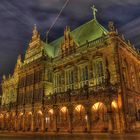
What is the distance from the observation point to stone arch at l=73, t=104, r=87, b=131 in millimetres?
25094

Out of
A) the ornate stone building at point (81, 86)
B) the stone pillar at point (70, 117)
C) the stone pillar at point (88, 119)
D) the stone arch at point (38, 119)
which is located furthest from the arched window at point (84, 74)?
the stone arch at point (38, 119)

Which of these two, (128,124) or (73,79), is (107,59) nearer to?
(73,79)

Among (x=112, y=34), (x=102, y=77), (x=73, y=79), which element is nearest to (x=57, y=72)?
(x=73, y=79)

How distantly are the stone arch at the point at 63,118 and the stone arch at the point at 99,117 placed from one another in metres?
4.92

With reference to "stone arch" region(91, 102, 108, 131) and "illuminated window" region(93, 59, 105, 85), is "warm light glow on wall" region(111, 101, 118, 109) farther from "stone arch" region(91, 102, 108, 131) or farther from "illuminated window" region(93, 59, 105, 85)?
"illuminated window" region(93, 59, 105, 85)

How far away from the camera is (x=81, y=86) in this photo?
28.5 meters

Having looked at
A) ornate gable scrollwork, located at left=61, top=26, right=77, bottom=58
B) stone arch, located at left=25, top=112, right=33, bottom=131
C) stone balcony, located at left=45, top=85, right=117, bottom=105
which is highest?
ornate gable scrollwork, located at left=61, top=26, right=77, bottom=58

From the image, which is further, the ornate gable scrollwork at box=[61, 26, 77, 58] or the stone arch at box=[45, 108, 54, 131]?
the ornate gable scrollwork at box=[61, 26, 77, 58]

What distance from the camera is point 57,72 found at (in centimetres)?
3384

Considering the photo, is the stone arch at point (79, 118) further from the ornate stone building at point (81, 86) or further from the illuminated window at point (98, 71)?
the illuminated window at point (98, 71)

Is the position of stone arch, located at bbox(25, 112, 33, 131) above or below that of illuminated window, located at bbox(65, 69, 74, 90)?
below

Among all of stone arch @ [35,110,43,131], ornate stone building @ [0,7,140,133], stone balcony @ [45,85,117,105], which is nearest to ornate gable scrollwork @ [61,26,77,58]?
ornate stone building @ [0,7,140,133]

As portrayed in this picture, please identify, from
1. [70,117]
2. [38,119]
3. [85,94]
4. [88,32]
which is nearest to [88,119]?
[70,117]

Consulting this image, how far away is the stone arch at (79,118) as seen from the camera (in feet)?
82.3
